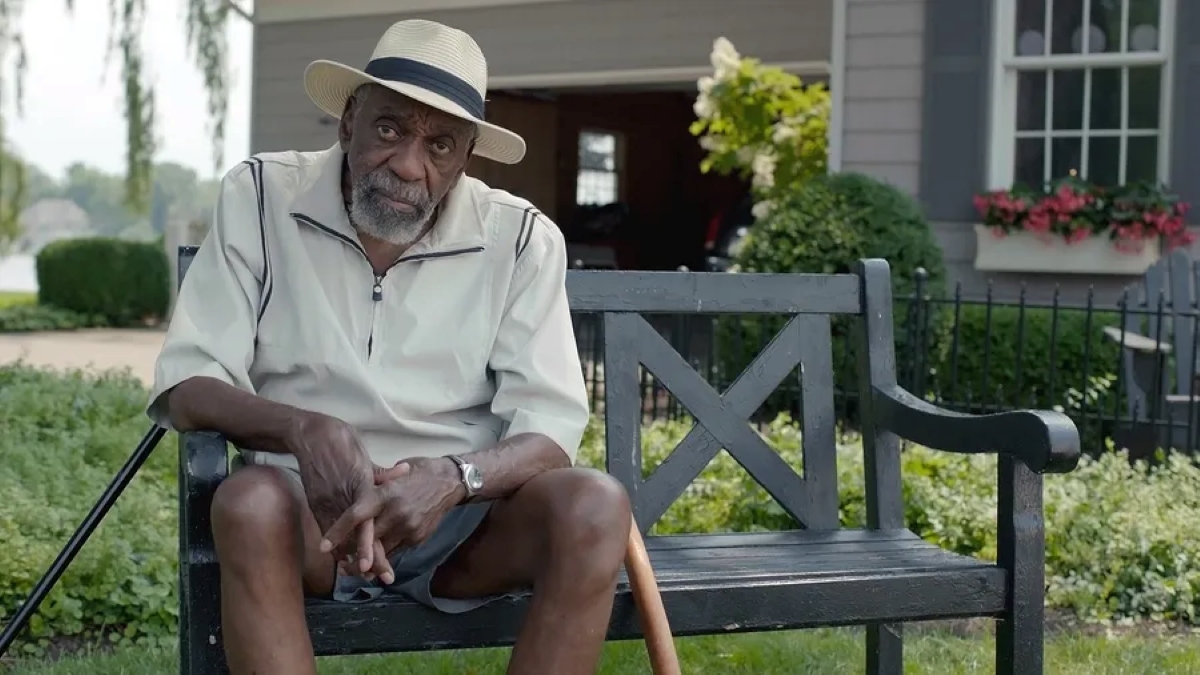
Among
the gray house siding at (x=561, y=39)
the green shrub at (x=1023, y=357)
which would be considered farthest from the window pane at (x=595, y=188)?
the green shrub at (x=1023, y=357)

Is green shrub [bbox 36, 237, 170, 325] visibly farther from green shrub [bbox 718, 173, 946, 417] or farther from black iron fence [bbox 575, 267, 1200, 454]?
green shrub [bbox 718, 173, 946, 417]

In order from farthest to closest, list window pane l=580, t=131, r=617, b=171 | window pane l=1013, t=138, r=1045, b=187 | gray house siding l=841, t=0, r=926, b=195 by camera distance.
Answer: window pane l=580, t=131, r=617, b=171, gray house siding l=841, t=0, r=926, b=195, window pane l=1013, t=138, r=1045, b=187

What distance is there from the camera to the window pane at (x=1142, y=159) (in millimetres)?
8430

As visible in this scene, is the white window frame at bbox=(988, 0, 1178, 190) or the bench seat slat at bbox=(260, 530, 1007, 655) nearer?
the bench seat slat at bbox=(260, 530, 1007, 655)

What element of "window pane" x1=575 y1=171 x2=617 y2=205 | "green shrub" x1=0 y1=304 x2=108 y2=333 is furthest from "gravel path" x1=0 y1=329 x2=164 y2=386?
"window pane" x1=575 y1=171 x2=617 y2=205

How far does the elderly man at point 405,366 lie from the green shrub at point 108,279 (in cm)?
1356

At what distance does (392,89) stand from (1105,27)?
6.98 m

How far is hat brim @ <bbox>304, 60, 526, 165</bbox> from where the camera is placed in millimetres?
2551

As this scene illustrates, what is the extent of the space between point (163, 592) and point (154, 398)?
4.69 feet

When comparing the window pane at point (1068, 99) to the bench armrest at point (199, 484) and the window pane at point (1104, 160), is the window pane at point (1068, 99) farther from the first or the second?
the bench armrest at point (199, 484)

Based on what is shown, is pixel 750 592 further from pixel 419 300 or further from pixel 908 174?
pixel 908 174

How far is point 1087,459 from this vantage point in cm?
546

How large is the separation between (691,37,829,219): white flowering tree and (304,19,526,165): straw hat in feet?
22.9

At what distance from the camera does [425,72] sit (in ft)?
8.55
